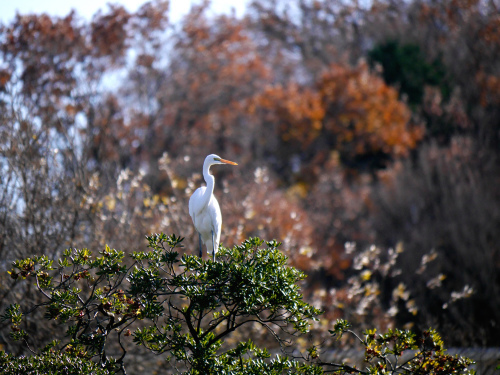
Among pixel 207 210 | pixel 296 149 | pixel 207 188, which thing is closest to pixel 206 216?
pixel 207 210

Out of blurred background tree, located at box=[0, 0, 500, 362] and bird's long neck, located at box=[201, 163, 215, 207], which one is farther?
blurred background tree, located at box=[0, 0, 500, 362]

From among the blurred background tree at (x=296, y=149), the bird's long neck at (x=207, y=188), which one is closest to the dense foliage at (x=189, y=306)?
the bird's long neck at (x=207, y=188)

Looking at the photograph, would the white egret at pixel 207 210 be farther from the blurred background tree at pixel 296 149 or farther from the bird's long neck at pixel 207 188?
the blurred background tree at pixel 296 149

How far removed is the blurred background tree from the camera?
25.0ft

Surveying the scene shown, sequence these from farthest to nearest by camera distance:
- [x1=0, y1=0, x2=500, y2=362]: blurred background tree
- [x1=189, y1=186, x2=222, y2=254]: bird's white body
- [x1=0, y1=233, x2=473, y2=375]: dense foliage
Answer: [x1=0, y1=0, x2=500, y2=362]: blurred background tree → [x1=189, y1=186, x2=222, y2=254]: bird's white body → [x1=0, y1=233, x2=473, y2=375]: dense foliage

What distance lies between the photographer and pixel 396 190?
14.4 metres

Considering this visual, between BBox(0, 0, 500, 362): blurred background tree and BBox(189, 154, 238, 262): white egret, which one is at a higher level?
BBox(0, 0, 500, 362): blurred background tree

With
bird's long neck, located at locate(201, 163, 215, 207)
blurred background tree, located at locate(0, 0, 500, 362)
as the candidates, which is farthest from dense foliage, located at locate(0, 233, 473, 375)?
blurred background tree, located at locate(0, 0, 500, 362)

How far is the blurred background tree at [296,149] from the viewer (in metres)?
7.63

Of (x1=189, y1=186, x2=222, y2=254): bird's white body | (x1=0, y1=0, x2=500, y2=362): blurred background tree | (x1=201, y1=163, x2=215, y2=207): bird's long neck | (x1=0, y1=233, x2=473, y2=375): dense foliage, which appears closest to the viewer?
(x1=0, y1=233, x2=473, y2=375): dense foliage

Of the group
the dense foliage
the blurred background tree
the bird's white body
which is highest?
the blurred background tree

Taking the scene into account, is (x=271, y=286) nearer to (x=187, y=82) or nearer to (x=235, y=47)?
(x=187, y=82)

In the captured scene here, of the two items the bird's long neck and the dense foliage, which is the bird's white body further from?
the dense foliage

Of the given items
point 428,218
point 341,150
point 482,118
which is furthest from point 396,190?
point 341,150
